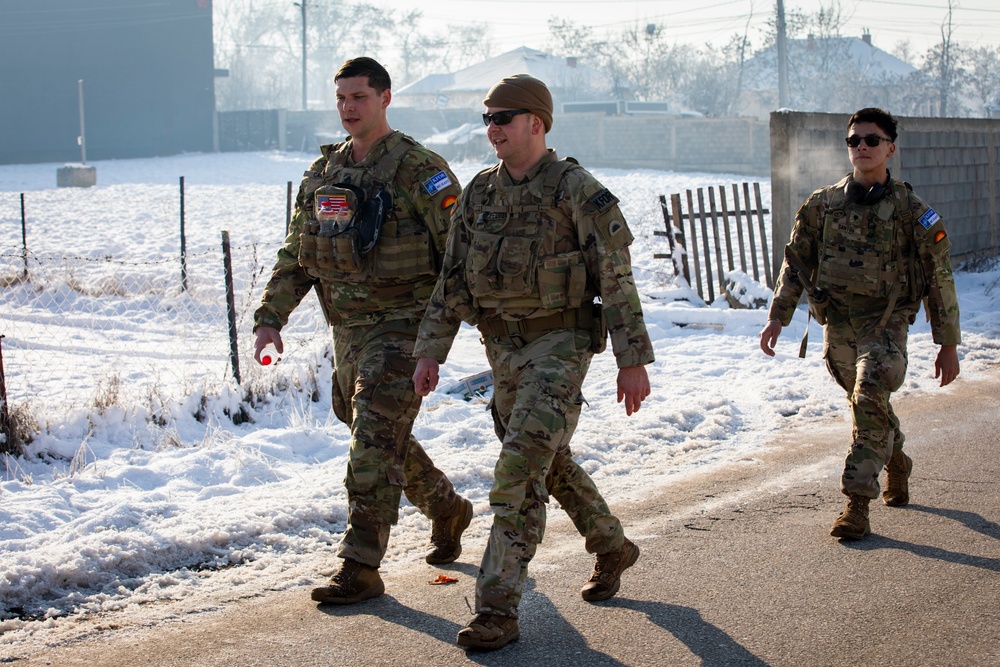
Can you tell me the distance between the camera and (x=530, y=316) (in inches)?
155

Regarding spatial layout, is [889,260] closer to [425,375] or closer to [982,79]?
[425,375]

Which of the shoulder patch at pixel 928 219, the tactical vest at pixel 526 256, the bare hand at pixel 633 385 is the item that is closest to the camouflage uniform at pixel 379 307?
the tactical vest at pixel 526 256

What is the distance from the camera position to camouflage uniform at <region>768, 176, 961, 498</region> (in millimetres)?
4969

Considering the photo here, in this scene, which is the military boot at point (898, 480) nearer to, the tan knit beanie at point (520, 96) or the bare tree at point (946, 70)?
the tan knit beanie at point (520, 96)

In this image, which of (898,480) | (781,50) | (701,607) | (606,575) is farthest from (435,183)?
(781,50)

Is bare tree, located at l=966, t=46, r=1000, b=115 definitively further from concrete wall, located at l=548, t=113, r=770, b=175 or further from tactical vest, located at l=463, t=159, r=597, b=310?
tactical vest, located at l=463, t=159, r=597, b=310

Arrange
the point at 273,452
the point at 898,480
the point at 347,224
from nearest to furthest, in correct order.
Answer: the point at 347,224 → the point at 898,480 → the point at 273,452

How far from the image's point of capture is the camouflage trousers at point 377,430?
4164 millimetres

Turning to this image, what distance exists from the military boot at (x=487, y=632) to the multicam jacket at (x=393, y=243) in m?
1.31

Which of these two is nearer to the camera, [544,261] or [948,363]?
[544,261]

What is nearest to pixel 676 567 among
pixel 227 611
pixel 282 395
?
pixel 227 611

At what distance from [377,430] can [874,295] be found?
2.45 m

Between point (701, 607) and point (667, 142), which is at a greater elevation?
point (667, 142)

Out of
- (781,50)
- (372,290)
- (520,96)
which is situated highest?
(781,50)
